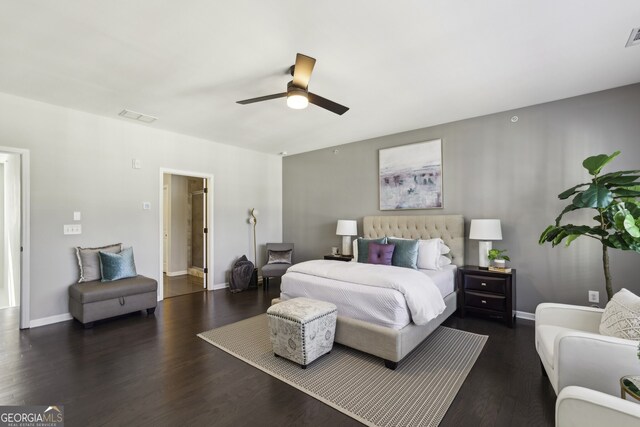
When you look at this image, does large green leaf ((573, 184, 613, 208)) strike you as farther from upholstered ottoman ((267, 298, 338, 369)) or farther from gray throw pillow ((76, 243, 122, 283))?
gray throw pillow ((76, 243, 122, 283))

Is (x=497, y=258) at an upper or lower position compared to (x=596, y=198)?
lower

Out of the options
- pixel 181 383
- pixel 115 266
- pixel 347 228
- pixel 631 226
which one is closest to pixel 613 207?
pixel 631 226

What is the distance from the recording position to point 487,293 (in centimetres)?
377

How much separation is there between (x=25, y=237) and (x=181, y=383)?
3059 mm

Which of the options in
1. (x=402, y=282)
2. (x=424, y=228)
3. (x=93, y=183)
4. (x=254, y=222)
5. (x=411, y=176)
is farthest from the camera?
(x=254, y=222)

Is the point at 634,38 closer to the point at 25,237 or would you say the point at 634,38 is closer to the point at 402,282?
the point at 402,282

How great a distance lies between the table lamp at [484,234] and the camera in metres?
3.79

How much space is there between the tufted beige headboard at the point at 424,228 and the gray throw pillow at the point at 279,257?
5.66 feet

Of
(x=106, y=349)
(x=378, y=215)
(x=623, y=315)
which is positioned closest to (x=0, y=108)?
(x=106, y=349)

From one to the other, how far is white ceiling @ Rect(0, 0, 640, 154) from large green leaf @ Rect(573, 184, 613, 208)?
50.5 inches

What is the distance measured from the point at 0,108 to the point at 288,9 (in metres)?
3.89

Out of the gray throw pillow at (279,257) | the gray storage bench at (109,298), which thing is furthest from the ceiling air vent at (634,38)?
the gray storage bench at (109,298)

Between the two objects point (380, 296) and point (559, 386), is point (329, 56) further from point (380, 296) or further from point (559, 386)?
point (559, 386)

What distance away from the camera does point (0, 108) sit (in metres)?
3.48
